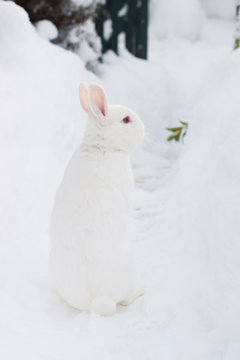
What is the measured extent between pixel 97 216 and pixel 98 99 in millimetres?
500

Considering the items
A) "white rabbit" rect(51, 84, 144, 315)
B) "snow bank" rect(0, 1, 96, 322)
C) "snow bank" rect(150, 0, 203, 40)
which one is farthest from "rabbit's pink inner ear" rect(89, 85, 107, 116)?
"snow bank" rect(150, 0, 203, 40)

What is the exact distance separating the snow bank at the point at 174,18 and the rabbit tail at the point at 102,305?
769 cm

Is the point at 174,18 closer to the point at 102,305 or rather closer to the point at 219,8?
the point at 219,8

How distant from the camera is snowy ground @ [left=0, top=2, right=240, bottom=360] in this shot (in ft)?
5.37

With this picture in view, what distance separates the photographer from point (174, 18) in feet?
29.1

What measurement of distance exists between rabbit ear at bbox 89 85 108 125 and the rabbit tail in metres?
0.75

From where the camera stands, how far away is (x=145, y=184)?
4004 mm

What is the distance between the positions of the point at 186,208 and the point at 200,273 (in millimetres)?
653

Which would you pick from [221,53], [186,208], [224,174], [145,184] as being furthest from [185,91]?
[224,174]

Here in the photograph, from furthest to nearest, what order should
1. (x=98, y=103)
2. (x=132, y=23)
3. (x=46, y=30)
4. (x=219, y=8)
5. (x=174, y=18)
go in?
(x=219, y=8)
(x=174, y=18)
(x=132, y=23)
(x=46, y=30)
(x=98, y=103)

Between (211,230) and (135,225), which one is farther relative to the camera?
(135,225)

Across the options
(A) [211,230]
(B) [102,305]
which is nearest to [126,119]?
(A) [211,230]

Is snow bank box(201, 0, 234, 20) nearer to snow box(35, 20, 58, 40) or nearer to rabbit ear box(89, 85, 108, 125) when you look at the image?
snow box(35, 20, 58, 40)

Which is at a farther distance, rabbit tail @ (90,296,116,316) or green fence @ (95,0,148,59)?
green fence @ (95,0,148,59)
